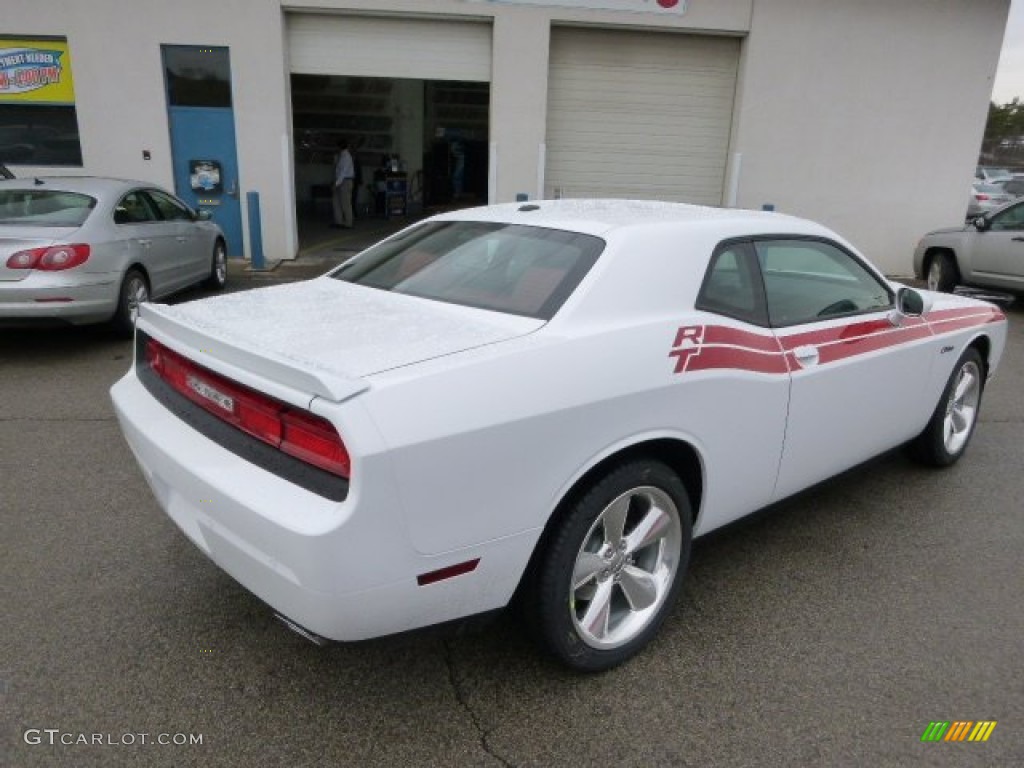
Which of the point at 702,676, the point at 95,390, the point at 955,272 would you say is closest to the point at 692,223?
the point at 702,676

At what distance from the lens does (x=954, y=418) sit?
4.69m

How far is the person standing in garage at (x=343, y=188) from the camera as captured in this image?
1694cm

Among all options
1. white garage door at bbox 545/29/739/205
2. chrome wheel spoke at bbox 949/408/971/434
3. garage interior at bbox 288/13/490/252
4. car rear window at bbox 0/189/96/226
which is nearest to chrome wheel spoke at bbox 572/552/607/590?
chrome wheel spoke at bbox 949/408/971/434

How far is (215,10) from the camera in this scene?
11180mm

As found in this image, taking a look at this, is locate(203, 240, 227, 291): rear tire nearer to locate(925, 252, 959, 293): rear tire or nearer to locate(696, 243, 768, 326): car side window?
locate(696, 243, 768, 326): car side window

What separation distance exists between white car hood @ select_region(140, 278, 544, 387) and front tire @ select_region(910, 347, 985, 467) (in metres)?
3.00

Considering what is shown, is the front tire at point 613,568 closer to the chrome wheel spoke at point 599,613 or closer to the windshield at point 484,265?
the chrome wheel spoke at point 599,613

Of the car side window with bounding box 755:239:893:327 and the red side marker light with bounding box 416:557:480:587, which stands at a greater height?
the car side window with bounding box 755:239:893:327

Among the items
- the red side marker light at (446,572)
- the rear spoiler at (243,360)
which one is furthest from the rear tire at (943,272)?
the rear spoiler at (243,360)

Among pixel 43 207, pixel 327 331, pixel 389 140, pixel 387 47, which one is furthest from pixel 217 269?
pixel 389 140

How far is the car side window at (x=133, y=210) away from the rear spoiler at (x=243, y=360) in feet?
16.3

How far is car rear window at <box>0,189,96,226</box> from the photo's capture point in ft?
21.9

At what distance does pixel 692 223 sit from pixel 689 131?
1069 cm

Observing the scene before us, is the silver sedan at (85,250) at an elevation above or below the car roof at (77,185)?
below
